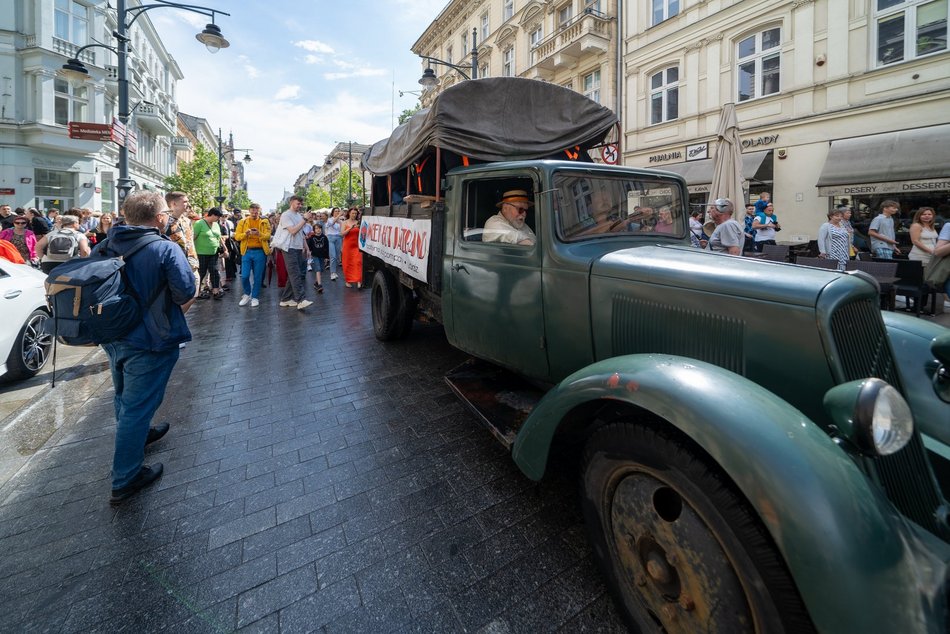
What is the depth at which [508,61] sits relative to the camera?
2348 cm

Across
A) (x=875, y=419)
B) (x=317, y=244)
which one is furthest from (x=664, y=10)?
(x=875, y=419)

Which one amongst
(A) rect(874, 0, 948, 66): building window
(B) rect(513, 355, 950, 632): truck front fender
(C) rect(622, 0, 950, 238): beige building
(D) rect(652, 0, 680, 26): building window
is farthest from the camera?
(D) rect(652, 0, 680, 26): building window

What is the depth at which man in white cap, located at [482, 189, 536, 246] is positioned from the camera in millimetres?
3139

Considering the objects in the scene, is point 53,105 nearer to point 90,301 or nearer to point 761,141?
point 90,301

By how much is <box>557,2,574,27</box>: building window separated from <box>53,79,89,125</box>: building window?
917 inches

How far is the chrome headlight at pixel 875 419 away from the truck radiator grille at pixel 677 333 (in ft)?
1.69

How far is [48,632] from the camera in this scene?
5.91 ft

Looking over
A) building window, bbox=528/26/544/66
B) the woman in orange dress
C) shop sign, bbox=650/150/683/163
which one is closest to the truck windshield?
the woman in orange dress

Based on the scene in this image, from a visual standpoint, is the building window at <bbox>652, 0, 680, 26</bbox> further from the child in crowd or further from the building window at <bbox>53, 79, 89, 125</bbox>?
the building window at <bbox>53, 79, 89, 125</bbox>

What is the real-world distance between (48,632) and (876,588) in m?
2.90

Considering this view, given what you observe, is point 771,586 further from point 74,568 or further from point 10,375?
point 10,375

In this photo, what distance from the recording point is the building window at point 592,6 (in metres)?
17.2

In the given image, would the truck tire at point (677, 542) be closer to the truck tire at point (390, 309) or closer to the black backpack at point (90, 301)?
the black backpack at point (90, 301)

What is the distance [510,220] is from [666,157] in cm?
1491
